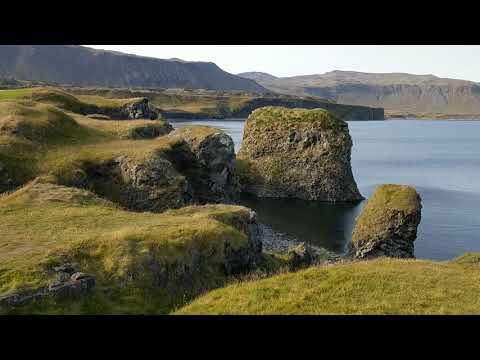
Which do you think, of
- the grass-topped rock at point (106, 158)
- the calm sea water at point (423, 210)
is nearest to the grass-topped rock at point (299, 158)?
the calm sea water at point (423, 210)

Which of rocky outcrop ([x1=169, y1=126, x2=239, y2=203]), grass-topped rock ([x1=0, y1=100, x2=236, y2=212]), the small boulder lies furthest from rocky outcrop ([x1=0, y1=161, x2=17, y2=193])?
the small boulder

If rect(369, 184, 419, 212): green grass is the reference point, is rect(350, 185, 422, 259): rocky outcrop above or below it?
below

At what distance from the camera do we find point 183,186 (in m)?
55.2

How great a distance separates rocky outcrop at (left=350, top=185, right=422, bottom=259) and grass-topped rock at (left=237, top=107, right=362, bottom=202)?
4145 centimetres

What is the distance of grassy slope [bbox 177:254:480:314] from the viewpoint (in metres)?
20.1

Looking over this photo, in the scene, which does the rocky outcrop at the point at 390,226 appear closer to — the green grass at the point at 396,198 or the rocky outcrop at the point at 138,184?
the green grass at the point at 396,198

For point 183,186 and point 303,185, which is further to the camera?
point 303,185

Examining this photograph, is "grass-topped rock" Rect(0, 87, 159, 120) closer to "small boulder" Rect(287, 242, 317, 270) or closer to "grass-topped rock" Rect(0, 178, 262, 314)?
"grass-topped rock" Rect(0, 178, 262, 314)

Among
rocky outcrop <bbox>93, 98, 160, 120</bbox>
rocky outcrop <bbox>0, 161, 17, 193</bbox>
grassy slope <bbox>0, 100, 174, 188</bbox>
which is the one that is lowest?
rocky outcrop <bbox>0, 161, 17, 193</bbox>
